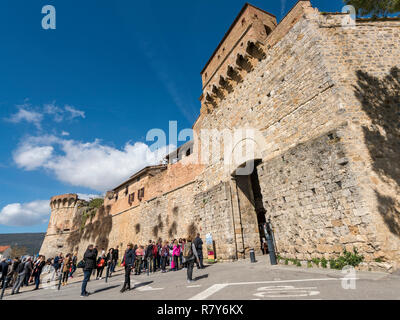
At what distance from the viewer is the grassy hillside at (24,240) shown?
69062 mm

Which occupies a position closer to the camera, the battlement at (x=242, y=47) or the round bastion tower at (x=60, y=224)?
the battlement at (x=242, y=47)

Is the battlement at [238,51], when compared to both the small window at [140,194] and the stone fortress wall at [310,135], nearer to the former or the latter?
the stone fortress wall at [310,135]

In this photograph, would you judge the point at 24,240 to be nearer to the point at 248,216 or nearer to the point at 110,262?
the point at 110,262

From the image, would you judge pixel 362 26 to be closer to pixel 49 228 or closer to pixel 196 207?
pixel 196 207

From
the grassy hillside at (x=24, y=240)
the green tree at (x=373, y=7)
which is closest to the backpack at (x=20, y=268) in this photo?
the green tree at (x=373, y=7)

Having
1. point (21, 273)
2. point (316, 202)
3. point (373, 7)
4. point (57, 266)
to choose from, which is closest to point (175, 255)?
point (21, 273)

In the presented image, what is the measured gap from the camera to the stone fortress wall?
639cm

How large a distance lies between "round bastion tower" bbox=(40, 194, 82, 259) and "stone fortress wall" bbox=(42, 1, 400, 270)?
106 ft

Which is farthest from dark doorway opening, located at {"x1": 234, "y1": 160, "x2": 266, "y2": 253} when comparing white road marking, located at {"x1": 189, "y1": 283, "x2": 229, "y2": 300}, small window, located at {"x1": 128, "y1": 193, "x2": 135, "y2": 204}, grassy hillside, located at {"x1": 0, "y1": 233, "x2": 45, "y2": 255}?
grassy hillside, located at {"x1": 0, "y1": 233, "x2": 45, "y2": 255}

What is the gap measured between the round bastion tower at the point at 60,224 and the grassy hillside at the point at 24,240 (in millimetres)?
42560

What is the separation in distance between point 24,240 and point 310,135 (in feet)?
320

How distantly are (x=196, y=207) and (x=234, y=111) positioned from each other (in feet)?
22.3

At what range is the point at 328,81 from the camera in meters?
7.62
